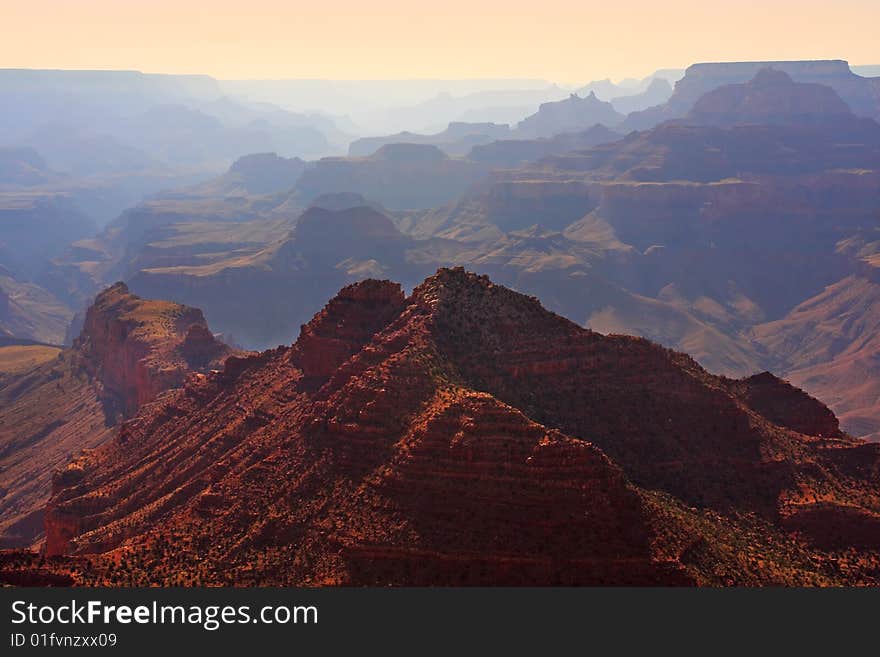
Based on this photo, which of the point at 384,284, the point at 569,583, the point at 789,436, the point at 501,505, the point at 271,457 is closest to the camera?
the point at 569,583

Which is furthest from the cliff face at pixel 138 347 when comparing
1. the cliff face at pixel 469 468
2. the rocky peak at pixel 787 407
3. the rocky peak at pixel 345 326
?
the rocky peak at pixel 787 407

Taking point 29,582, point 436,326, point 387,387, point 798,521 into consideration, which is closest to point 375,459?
point 387,387

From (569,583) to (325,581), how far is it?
12.0 meters

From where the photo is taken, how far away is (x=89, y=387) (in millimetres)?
127000

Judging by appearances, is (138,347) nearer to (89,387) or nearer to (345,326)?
(89,387)

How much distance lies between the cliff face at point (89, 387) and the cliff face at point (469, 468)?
34475 mm

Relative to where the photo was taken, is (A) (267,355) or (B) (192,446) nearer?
(B) (192,446)

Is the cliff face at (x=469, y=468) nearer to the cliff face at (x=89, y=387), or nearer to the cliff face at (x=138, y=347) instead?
the cliff face at (x=89, y=387)

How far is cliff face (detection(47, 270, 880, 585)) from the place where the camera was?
4088 centimetres

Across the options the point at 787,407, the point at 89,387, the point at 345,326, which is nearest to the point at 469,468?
the point at 345,326

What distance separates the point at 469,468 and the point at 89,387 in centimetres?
10068

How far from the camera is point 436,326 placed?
55.5 metres

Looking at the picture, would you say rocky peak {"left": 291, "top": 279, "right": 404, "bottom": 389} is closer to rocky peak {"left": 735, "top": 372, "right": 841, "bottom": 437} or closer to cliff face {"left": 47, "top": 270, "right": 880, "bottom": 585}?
cliff face {"left": 47, "top": 270, "right": 880, "bottom": 585}

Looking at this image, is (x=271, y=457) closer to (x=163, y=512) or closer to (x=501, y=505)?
(x=163, y=512)
